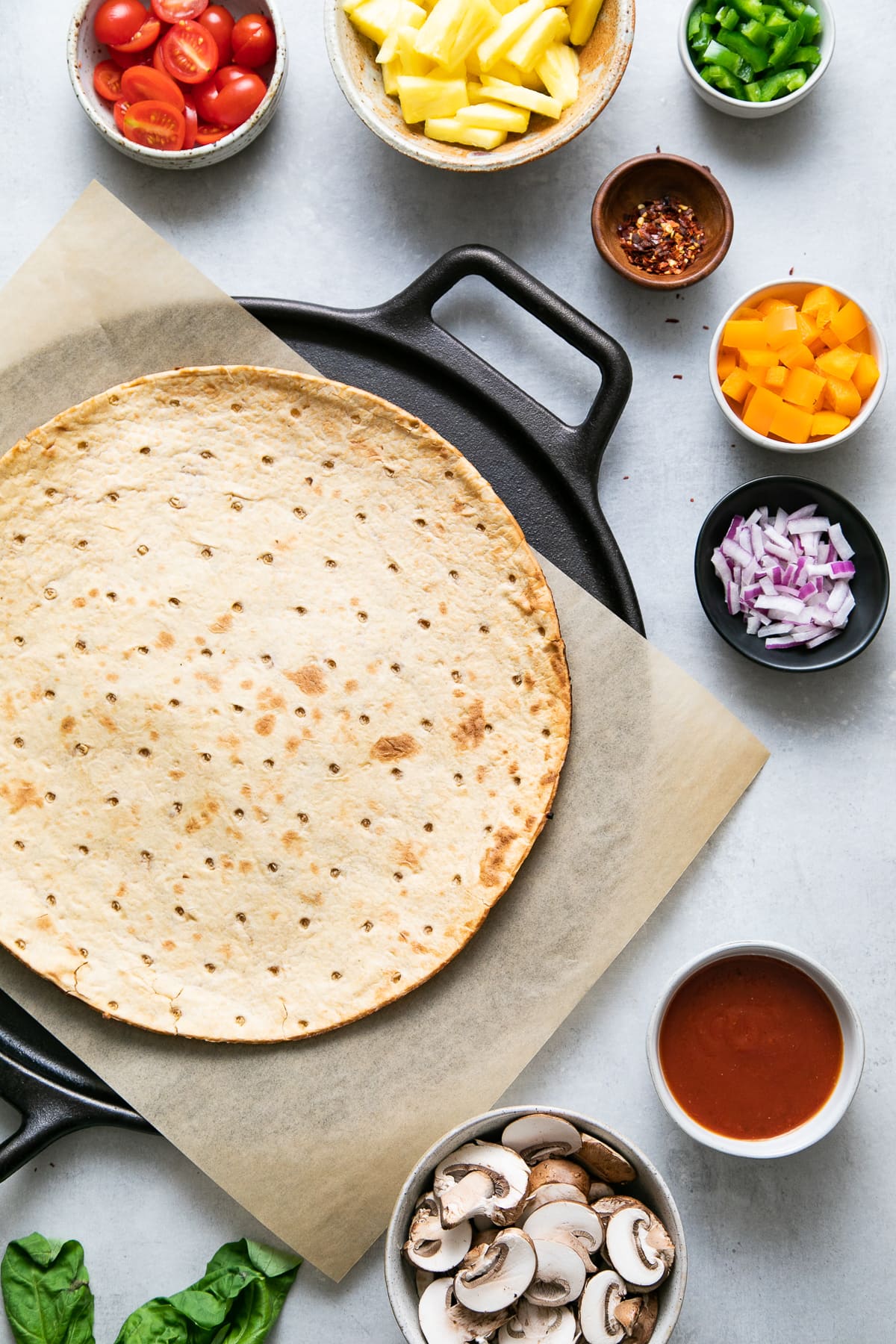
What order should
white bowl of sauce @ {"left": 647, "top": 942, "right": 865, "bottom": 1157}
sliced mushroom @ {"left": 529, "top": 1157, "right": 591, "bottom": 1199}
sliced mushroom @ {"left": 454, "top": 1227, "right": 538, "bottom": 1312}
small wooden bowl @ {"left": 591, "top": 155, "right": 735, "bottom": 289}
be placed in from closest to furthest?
sliced mushroom @ {"left": 454, "top": 1227, "right": 538, "bottom": 1312} → sliced mushroom @ {"left": 529, "top": 1157, "right": 591, "bottom": 1199} → white bowl of sauce @ {"left": 647, "top": 942, "right": 865, "bottom": 1157} → small wooden bowl @ {"left": 591, "top": 155, "right": 735, "bottom": 289}

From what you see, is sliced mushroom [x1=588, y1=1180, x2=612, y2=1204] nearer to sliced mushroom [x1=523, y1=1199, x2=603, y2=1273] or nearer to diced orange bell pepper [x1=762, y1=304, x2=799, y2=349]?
sliced mushroom [x1=523, y1=1199, x2=603, y2=1273]

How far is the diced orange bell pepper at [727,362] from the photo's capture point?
2072 mm

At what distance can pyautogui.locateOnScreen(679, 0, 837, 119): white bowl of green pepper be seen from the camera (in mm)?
2047

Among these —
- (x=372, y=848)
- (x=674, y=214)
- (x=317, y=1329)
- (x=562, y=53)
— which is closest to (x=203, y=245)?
(x=562, y=53)

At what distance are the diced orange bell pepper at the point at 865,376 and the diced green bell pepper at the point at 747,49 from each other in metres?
0.61

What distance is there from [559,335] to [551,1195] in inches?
62.8

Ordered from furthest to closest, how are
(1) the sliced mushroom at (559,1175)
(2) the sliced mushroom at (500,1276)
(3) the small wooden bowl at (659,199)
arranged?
1. (3) the small wooden bowl at (659,199)
2. (1) the sliced mushroom at (559,1175)
3. (2) the sliced mushroom at (500,1276)

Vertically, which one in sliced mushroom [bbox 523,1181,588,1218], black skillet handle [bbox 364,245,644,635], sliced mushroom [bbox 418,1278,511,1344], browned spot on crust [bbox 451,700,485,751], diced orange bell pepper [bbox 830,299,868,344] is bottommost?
sliced mushroom [bbox 418,1278,511,1344]

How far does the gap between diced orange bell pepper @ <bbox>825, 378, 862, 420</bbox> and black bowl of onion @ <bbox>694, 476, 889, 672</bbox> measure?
0.15 m

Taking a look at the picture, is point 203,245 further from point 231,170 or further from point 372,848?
point 372,848

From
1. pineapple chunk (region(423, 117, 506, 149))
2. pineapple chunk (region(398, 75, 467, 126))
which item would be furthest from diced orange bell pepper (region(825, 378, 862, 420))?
pineapple chunk (region(398, 75, 467, 126))

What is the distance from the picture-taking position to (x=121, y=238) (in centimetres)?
205

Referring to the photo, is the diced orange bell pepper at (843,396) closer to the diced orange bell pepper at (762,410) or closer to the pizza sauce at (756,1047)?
the diced orange bell pepper at (762,410)

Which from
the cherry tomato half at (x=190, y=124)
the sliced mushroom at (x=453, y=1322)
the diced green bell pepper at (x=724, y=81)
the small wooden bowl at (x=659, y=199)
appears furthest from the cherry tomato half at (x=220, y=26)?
the sliced mushroom at (x=453, y=1322)
